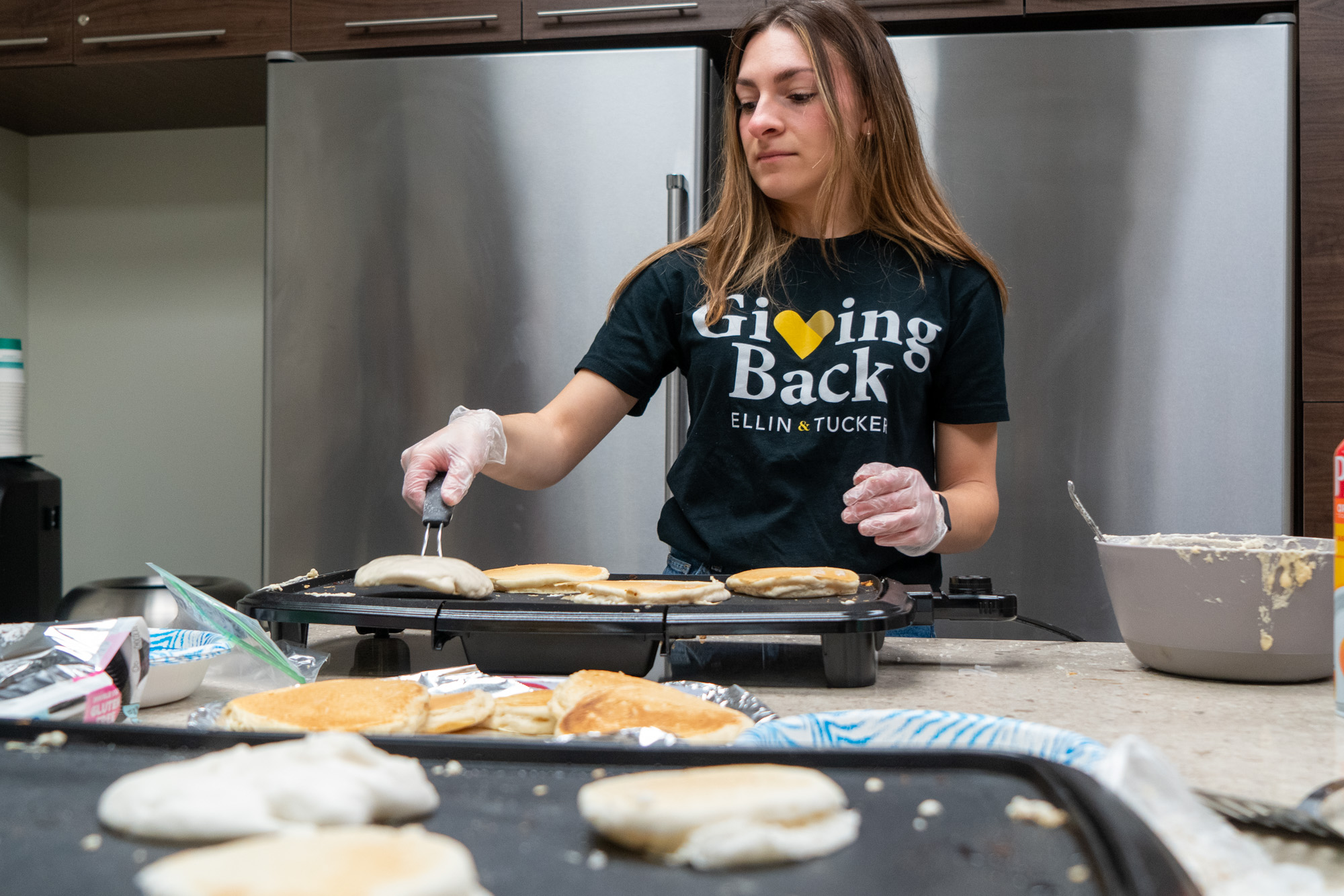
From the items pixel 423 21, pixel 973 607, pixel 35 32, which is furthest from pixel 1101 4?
pixel 35 32

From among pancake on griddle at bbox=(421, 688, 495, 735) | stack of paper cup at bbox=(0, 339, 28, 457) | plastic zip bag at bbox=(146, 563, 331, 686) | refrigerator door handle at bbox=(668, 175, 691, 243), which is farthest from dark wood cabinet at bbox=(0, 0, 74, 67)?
pancake on griddle at bbox=(421, 688, 495, 735)

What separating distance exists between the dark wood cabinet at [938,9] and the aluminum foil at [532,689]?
164cm

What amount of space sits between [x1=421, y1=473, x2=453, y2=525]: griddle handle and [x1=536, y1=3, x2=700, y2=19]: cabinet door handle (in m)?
1.31

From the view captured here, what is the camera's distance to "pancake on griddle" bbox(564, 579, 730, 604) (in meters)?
0.89

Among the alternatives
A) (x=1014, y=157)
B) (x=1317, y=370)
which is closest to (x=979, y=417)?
(x=1014, y=157)

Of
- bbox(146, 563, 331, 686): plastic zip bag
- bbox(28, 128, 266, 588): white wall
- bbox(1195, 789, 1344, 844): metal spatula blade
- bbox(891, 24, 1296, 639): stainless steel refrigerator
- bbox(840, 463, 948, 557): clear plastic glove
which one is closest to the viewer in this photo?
bbox(1195, 789, 1344, 844): metal spatula blade

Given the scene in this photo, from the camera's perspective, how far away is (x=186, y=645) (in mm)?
827

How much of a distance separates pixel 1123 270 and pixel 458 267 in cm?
130

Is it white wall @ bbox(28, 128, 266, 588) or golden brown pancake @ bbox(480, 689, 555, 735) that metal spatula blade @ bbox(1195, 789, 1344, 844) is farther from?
white wall @ bbox(28, 128, 266, 588)

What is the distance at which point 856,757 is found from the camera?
0.43 meters

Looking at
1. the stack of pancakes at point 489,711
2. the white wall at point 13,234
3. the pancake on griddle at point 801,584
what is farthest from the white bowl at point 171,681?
the white wall at point 13,234

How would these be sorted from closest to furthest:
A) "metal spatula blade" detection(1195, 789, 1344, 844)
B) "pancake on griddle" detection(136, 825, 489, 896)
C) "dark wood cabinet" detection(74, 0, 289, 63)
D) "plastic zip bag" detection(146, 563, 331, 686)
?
"pancake on griddle" detection(136, 825, 489, 896), "metal spatula blade" detection(1195, 789, 1344, 844), "plastic zip bag" detection(146, 563, 331, 686), "dark wood cabinet" detection(74, 0, 289, 63)

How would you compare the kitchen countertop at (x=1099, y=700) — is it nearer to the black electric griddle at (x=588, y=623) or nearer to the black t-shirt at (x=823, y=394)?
the black electric griddle at (x=588, y=623)

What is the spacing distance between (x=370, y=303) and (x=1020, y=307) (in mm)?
1303
